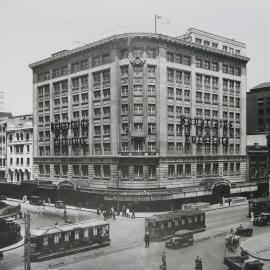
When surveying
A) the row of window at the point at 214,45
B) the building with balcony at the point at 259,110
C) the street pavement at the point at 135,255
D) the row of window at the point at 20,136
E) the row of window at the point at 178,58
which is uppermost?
the row of window at the point at 214,45

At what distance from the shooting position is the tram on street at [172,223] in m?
41.2

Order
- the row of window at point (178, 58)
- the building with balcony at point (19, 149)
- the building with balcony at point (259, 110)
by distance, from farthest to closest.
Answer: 1. the building with balcony at point (259, 110)
2. the building with balcony at point (19, 149)
3. the row of window at point (178, 58)

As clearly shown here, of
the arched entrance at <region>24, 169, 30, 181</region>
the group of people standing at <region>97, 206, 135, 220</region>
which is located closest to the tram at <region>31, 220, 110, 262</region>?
the group of people standing at <region>97, 206, 135, 220</region>

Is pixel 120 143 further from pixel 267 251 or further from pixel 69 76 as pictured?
pixel 267 251

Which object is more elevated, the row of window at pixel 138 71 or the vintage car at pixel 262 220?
the row of window at pixel 138 71

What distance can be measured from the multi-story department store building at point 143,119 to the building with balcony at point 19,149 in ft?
20.5

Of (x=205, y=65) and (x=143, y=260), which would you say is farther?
(x=205, y=65)

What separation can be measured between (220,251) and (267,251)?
418 centimetres

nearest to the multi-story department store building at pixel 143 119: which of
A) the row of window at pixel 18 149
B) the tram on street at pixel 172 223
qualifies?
the row of window at pixel 18 149

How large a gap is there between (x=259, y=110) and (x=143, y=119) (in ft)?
153

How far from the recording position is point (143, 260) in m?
34.5

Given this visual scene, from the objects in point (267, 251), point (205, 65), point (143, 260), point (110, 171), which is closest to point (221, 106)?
point (205, 65)

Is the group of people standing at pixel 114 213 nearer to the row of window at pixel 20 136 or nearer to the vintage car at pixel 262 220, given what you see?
the vintage car at pixel 262 220

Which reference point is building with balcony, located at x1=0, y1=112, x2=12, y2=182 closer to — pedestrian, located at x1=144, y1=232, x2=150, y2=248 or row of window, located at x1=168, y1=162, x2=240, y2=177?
row of window, located at x1=168, y1=162, x2=240, y2=177
